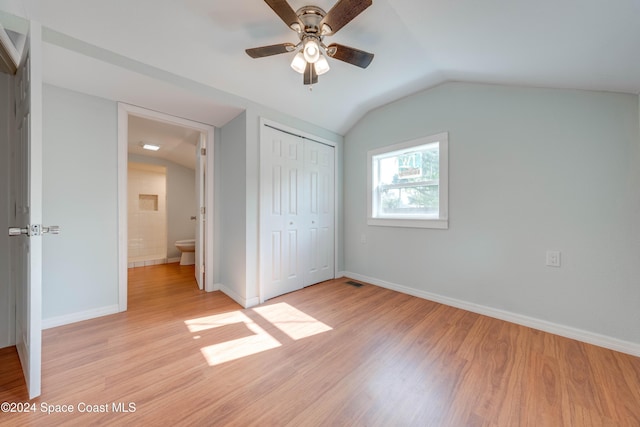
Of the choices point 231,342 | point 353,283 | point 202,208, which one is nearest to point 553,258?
point 353,283

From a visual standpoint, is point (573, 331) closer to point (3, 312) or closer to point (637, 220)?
point (637, 220)

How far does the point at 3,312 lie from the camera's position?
1.76 meters

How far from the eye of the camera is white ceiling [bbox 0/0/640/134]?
1.42m

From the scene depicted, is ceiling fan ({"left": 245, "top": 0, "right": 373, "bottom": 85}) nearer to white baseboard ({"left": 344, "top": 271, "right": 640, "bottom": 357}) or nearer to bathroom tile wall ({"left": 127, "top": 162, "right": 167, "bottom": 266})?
white baseboard ({"left": 344, "top": 271, "right": 640, "bottom": 357})

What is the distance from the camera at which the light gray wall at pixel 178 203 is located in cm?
488

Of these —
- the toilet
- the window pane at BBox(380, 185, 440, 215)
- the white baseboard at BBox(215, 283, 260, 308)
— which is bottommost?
the white baseboard at BBox(215, 283, 260, 308)

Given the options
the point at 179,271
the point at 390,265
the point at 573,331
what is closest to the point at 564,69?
the point at 573,331

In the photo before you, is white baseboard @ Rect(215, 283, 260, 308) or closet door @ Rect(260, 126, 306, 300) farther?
closet door @ Rect(260, 126, 306, 300)

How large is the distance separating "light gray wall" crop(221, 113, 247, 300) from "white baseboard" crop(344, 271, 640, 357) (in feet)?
6.80

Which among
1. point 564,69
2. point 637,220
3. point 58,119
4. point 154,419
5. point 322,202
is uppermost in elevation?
point 564,69

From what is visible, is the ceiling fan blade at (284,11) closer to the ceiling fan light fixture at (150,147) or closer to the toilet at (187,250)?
the ceiling fan light fixture at (150,147)

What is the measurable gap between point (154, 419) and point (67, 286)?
73.0 inches

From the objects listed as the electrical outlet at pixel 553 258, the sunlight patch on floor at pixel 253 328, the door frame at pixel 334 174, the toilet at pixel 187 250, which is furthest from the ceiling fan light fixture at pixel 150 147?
the electrical outlet at pixel 553 258

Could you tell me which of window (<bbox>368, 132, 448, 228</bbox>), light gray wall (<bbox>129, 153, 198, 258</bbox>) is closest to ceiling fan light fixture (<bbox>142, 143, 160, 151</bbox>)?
light gray wall (<bbox>129, 153, 198, 258</bbox>)
